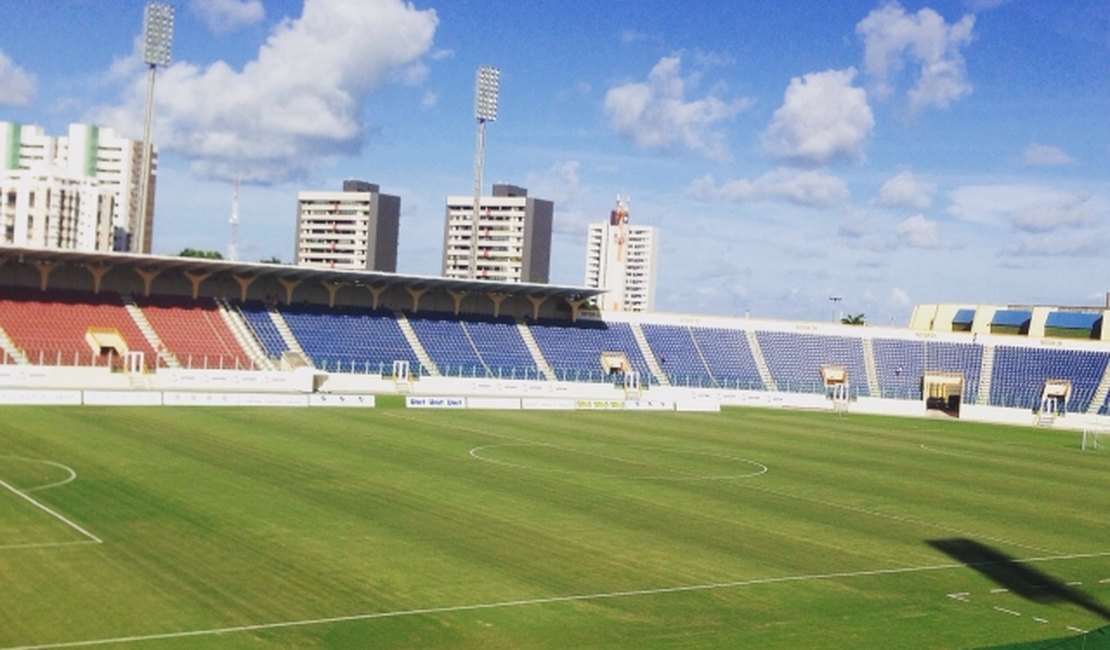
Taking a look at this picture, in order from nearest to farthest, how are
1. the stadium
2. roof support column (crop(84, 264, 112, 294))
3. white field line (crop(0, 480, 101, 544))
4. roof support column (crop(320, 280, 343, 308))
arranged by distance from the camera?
the stadium < white field line (crop(0, 480, 101, 544)) < roof support column (crop(84, 264, 112, 294)) < roof support column (crop(320, 280, 343, 308))

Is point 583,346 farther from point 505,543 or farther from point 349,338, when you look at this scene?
point 505,543

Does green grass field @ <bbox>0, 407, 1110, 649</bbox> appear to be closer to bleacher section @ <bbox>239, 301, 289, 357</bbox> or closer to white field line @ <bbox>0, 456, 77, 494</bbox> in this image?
white field line @ <bbox>0, 456, 77, 494</bbox>

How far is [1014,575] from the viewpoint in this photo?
24.5 meters

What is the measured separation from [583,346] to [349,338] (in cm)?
1557

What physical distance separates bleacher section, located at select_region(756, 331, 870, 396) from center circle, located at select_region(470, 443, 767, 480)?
35.9 meters

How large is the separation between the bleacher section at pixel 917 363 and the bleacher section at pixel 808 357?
1.40m

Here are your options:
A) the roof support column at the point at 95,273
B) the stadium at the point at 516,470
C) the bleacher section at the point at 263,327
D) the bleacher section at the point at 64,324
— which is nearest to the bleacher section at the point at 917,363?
the stadium at the point at 516,470

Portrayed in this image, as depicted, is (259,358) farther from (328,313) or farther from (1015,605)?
(1015,605)

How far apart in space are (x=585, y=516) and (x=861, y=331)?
2363 inches

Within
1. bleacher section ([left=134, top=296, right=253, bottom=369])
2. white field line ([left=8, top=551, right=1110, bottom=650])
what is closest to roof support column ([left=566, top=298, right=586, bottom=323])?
bleacher section ([left=134, top=296, right=253, bottom=369])

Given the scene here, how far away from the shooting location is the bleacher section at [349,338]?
6619 centimetres

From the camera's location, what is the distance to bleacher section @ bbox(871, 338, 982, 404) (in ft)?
260

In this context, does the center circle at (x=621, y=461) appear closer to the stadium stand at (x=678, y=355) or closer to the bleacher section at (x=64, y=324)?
the bleacher section at (x=64, y=324)

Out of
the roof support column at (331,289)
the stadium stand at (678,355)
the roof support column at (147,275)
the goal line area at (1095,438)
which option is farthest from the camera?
the stadium stand at (678,355)
